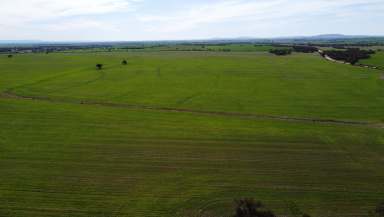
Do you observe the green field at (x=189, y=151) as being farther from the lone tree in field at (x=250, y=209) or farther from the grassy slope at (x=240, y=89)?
the lone tree in field at (x=250, y=209)

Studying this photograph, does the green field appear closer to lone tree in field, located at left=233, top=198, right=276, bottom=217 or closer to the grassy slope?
the grassy slope

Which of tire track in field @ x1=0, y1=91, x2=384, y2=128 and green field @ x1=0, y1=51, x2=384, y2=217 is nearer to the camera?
green field @ x1=0, y1=51, x2=384, y2=217

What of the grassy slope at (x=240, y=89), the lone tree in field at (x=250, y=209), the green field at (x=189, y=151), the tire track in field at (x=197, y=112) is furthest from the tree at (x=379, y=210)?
the grassy slope at (x=240, y=89)

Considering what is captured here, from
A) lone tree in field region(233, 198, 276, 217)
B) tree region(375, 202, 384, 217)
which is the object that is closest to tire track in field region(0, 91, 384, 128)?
tree region(375, 202, 384, 217)

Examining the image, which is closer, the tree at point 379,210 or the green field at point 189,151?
the tree at point 379,210

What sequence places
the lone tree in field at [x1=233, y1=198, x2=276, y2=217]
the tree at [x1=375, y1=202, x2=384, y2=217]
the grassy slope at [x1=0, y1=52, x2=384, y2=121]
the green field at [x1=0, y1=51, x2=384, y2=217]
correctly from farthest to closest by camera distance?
the grassy slope at [x1=0, y1=52, x2=384, y2=121] → the green field at [x1=0, y1=51, x2=384, y2=217] → the tree at [x1=375, y1=202, x2=384, y2=217] → the lone tree in field at [x1=233, y1=198, x2=276, y2=217]
